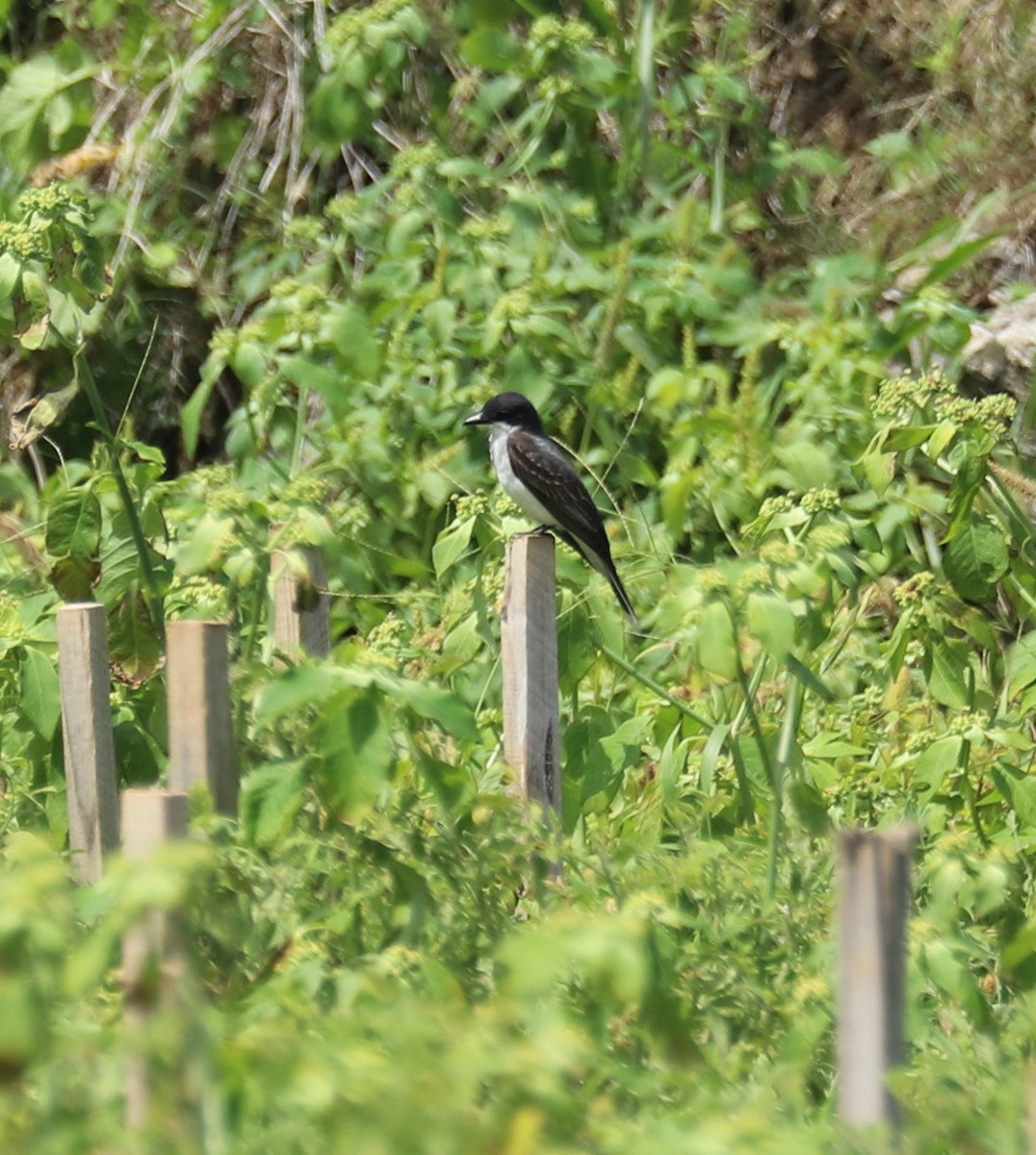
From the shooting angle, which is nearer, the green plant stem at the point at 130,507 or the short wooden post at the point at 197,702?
the short wooden post at the point at 197,702

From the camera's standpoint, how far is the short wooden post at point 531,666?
11.3ft

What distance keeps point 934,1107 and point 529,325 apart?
3913 millimetres

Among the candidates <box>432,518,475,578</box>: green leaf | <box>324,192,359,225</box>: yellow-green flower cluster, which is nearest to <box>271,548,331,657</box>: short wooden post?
<box>432,518,475,578</box>: green leaf

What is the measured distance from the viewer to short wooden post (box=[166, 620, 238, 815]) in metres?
2.61

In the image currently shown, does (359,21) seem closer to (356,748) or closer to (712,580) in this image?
(712,580)

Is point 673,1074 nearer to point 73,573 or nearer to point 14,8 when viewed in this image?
point 73,573

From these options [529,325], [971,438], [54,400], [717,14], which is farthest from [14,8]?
[971,438]

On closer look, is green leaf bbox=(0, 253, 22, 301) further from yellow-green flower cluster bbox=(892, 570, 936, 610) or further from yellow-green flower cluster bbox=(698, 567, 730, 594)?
yellow-green flower cluster bbox=(892, 570, 936, 610)

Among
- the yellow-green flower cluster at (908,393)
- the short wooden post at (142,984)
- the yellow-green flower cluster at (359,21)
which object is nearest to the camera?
the short wooden post at (142,984)

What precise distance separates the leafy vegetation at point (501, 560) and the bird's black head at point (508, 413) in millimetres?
227

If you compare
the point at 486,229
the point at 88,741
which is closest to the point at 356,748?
the point at 88,741

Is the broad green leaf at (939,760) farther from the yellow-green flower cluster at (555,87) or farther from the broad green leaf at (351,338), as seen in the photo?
the yellow-green flower cluster at (555,87)

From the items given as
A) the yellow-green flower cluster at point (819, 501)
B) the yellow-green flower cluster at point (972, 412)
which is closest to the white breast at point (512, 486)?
the yellow-green flower cluster at point (972, 412)

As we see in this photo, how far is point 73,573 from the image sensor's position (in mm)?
3703
